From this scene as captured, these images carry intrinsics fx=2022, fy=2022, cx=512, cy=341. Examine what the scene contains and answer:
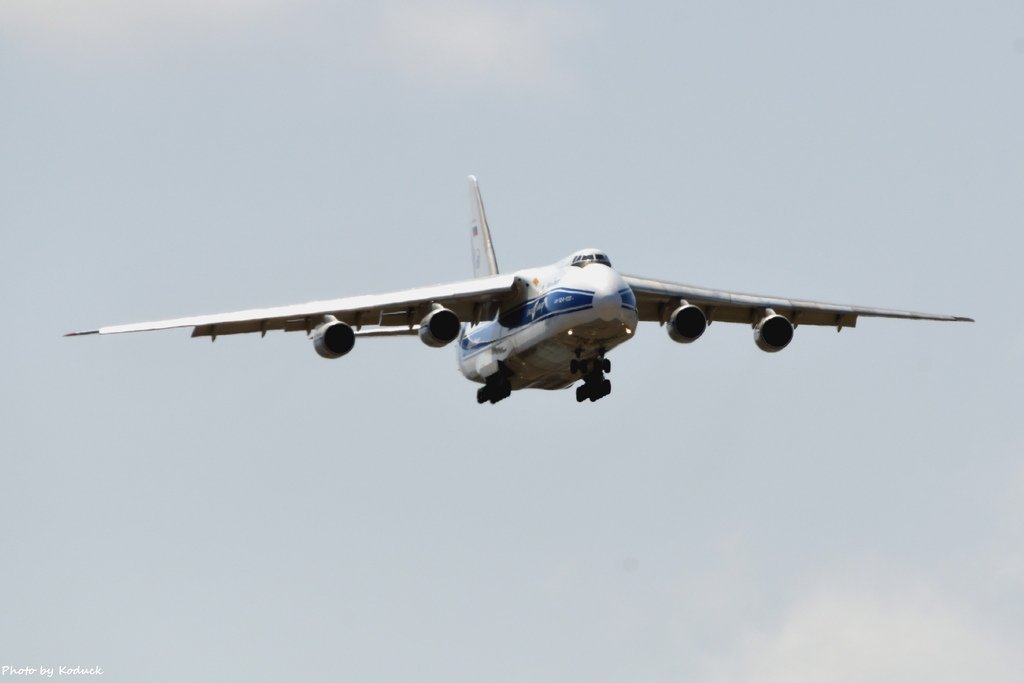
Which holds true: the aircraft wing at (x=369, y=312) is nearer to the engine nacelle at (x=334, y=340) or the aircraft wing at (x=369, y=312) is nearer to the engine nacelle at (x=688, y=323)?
the engine nacelle at (x=334, y=340)

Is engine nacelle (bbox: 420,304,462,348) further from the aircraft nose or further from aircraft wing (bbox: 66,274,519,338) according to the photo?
the aircraft nose

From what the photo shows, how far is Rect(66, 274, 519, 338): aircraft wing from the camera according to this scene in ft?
105

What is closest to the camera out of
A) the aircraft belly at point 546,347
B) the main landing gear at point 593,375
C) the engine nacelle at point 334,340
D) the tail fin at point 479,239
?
the aircraft belly at point 546,347

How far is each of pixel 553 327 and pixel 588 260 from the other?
1231mm

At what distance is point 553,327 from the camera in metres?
31.3

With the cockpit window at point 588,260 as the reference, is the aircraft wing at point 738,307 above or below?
below

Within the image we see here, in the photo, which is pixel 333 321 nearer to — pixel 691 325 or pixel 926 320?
pixel 691 325

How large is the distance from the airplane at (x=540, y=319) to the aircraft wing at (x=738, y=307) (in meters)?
0.02

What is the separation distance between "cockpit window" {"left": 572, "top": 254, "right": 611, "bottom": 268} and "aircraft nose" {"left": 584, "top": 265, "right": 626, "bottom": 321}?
2.10 ft

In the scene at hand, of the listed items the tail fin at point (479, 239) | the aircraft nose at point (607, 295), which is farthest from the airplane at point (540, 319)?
the tail fin at point (479, 239)

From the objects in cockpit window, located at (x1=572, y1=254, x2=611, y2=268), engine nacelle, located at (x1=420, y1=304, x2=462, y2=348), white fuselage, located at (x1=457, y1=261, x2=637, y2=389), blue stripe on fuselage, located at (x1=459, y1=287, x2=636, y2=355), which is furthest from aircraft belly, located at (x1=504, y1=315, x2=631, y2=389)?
engine nacelle, located at (x1=420, y1=304, x2=462, y2=348)

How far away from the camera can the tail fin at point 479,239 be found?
3922 cm

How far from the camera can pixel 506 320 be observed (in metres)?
33.0

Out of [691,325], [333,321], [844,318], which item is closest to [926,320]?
[844,318]
